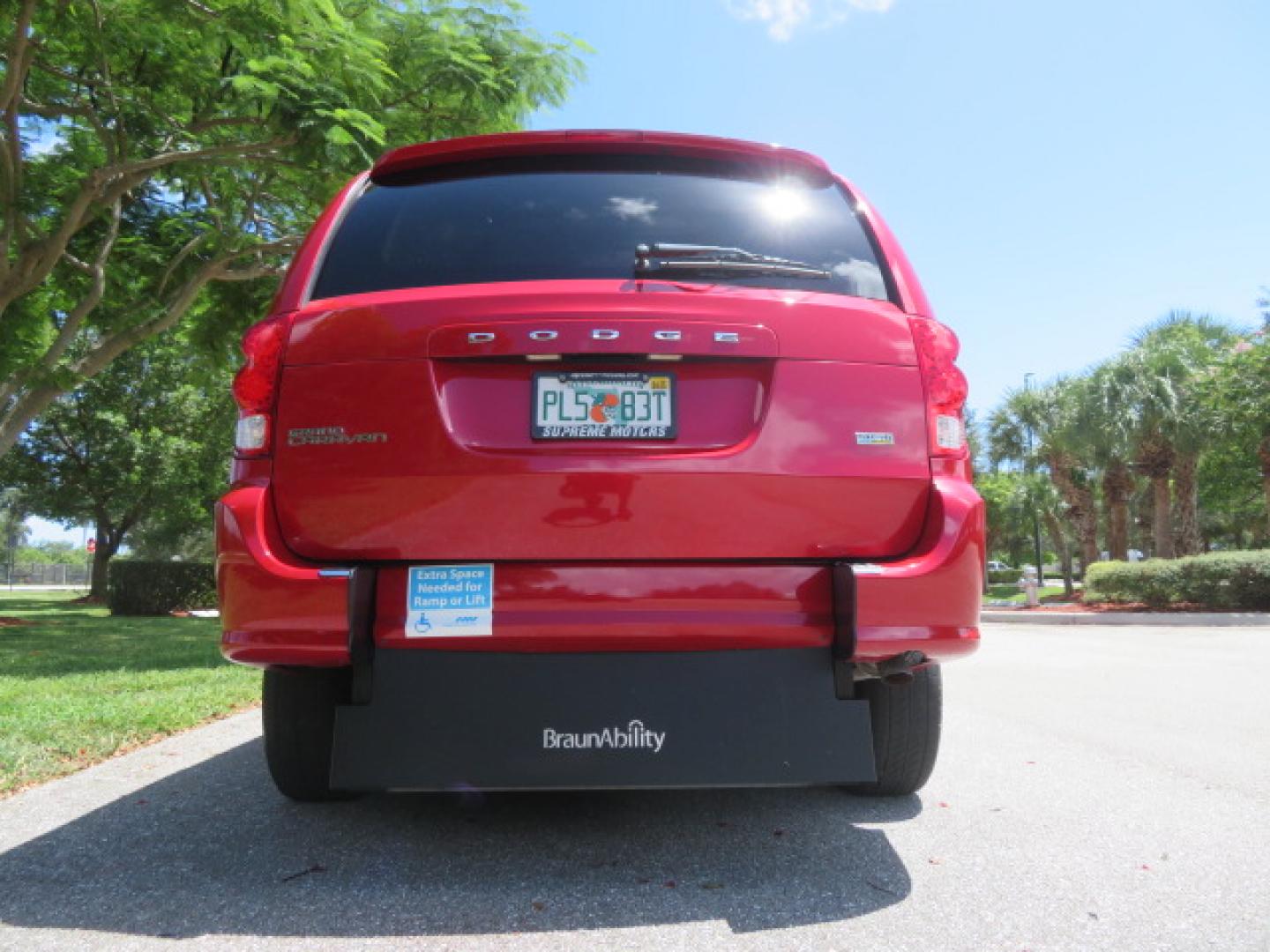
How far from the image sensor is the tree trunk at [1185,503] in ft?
79.0

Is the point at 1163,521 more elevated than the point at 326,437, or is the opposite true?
the point at 1163,521

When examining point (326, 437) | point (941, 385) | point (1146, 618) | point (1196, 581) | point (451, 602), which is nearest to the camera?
point (451, 602)

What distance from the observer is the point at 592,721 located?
2.37m

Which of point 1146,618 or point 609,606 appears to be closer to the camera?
point 609,606

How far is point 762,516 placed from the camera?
234 centimetres

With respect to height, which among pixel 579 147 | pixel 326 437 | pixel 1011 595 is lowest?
pixel 1011 595

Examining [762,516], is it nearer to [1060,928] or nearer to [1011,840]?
[1060,928]

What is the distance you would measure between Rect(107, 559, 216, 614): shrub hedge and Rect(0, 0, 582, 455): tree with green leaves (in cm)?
776

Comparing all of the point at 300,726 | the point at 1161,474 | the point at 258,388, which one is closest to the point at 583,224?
the point at 258,388

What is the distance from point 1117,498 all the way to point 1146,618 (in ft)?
40.4

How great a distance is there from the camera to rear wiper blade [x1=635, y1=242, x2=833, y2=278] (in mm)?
2535

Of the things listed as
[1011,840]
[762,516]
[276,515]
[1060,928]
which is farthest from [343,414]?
[1011,840]

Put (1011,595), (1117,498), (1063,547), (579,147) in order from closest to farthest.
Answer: (579,147) < (1117,498) < (1063,547) < (1011,595)

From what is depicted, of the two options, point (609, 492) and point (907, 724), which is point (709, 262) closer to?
point (609, 492)
